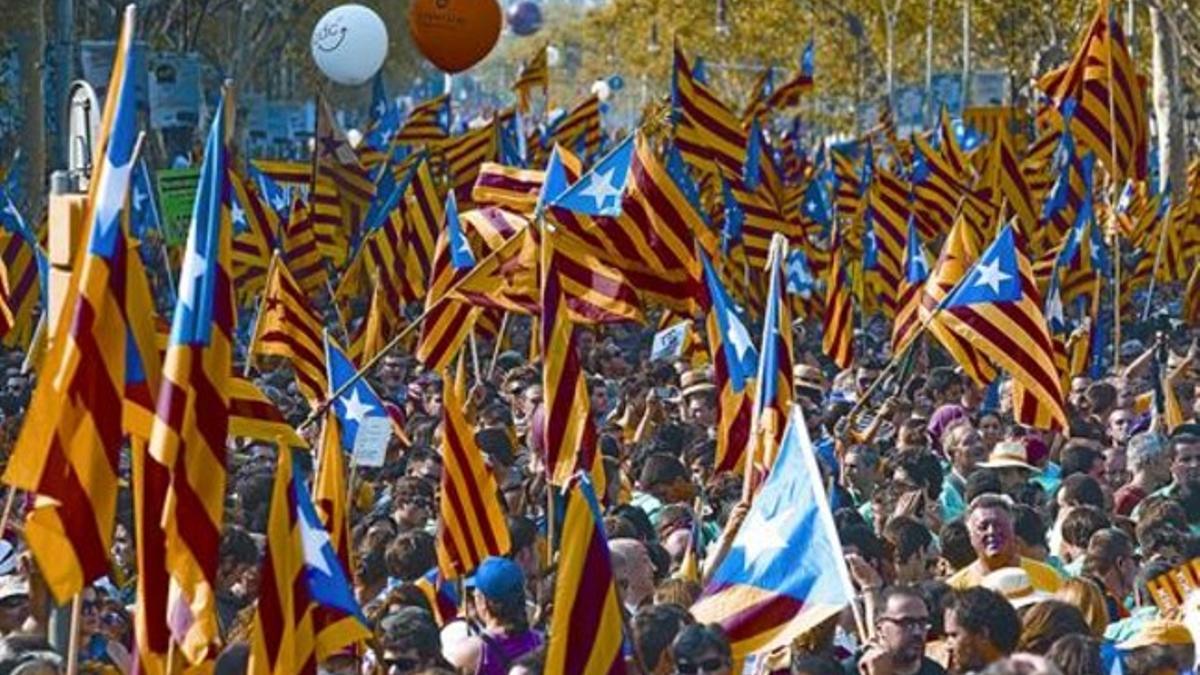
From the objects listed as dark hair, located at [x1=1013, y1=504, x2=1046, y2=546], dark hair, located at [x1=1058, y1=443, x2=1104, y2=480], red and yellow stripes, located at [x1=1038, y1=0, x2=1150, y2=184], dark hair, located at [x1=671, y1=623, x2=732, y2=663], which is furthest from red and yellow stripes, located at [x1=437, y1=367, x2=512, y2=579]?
red and yellow stripes, located at [x1=1038, y1=0, x2=1150, y2=184]

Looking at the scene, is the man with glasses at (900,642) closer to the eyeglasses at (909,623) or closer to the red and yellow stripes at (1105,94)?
the eyeglasses at (909,623)

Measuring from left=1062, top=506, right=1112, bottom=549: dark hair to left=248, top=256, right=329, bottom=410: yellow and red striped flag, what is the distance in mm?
5037

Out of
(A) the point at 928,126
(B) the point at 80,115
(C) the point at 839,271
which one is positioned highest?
(B) the point at 80,115

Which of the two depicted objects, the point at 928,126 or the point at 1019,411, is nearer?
the point at 1019,411

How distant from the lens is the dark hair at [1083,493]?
41.1 feet

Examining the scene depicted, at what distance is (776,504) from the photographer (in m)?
9.08

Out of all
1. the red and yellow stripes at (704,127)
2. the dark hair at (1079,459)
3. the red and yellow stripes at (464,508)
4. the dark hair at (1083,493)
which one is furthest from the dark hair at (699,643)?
the red and yellow stripes at (704,127)

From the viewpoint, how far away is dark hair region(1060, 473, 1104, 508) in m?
12.5

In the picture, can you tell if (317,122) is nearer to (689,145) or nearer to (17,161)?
(689,145)

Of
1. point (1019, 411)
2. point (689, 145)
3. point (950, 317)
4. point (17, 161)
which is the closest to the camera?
point (950, 317)

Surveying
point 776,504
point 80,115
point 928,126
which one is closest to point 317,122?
point 80,115

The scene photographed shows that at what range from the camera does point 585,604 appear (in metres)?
8.49

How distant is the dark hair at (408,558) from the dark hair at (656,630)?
2.35 m

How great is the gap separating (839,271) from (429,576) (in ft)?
29.0
